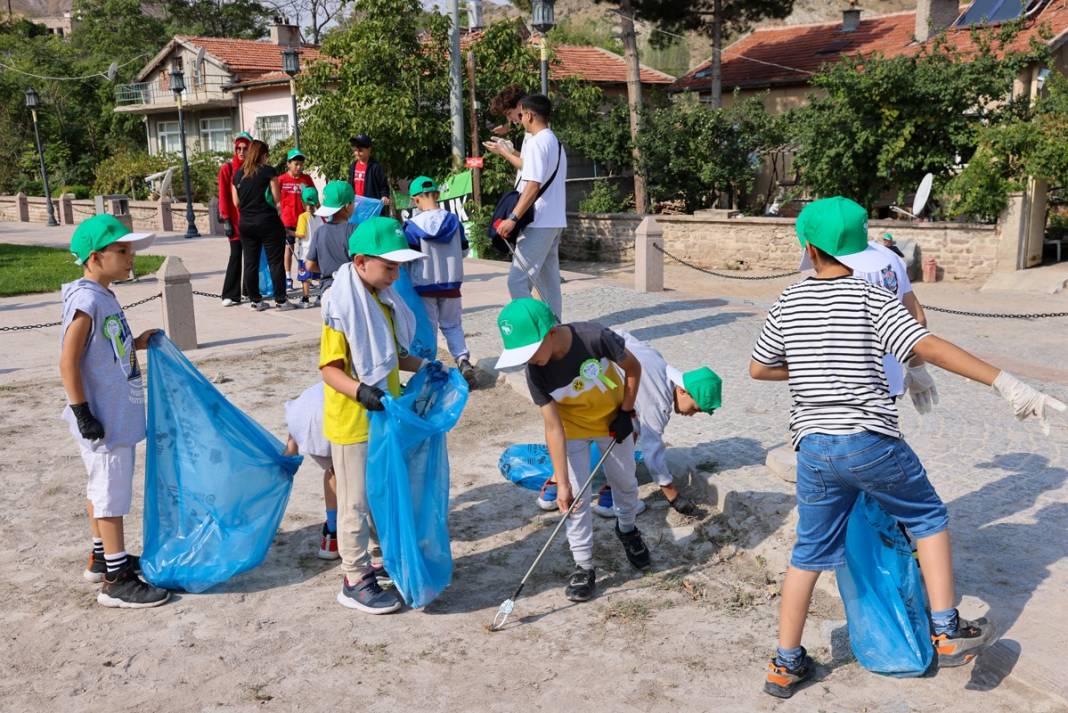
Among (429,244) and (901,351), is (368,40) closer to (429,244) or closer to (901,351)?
(429,244)

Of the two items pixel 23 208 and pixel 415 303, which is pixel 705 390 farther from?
pixel 23 208

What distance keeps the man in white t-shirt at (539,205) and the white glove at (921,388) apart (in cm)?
371

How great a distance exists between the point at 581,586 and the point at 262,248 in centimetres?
804

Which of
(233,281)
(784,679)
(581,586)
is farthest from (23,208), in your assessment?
(784,679)

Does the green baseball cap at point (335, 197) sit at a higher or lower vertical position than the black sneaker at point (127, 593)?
higher

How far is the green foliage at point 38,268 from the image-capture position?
13.4 metres

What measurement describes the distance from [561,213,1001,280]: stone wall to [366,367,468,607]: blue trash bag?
1241cm

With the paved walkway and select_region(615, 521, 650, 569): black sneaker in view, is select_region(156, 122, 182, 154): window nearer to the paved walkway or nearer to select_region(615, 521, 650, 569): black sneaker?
the paved walkway

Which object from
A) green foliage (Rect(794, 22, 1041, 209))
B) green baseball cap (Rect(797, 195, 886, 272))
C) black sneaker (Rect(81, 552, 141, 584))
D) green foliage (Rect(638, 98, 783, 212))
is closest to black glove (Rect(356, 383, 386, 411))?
black sneaker (Rect(81, 552, 141, 584))

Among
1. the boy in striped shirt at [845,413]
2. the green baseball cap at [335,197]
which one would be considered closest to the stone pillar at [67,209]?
the green baseball cap at [335,197]

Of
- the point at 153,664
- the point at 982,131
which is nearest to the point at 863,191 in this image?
the point at 982,131

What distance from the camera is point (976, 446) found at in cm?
591

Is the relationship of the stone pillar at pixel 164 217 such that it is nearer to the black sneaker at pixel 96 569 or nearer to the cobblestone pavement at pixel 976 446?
the cobblestone pavement at pixel 976 446

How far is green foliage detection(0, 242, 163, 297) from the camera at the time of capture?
527 inches
